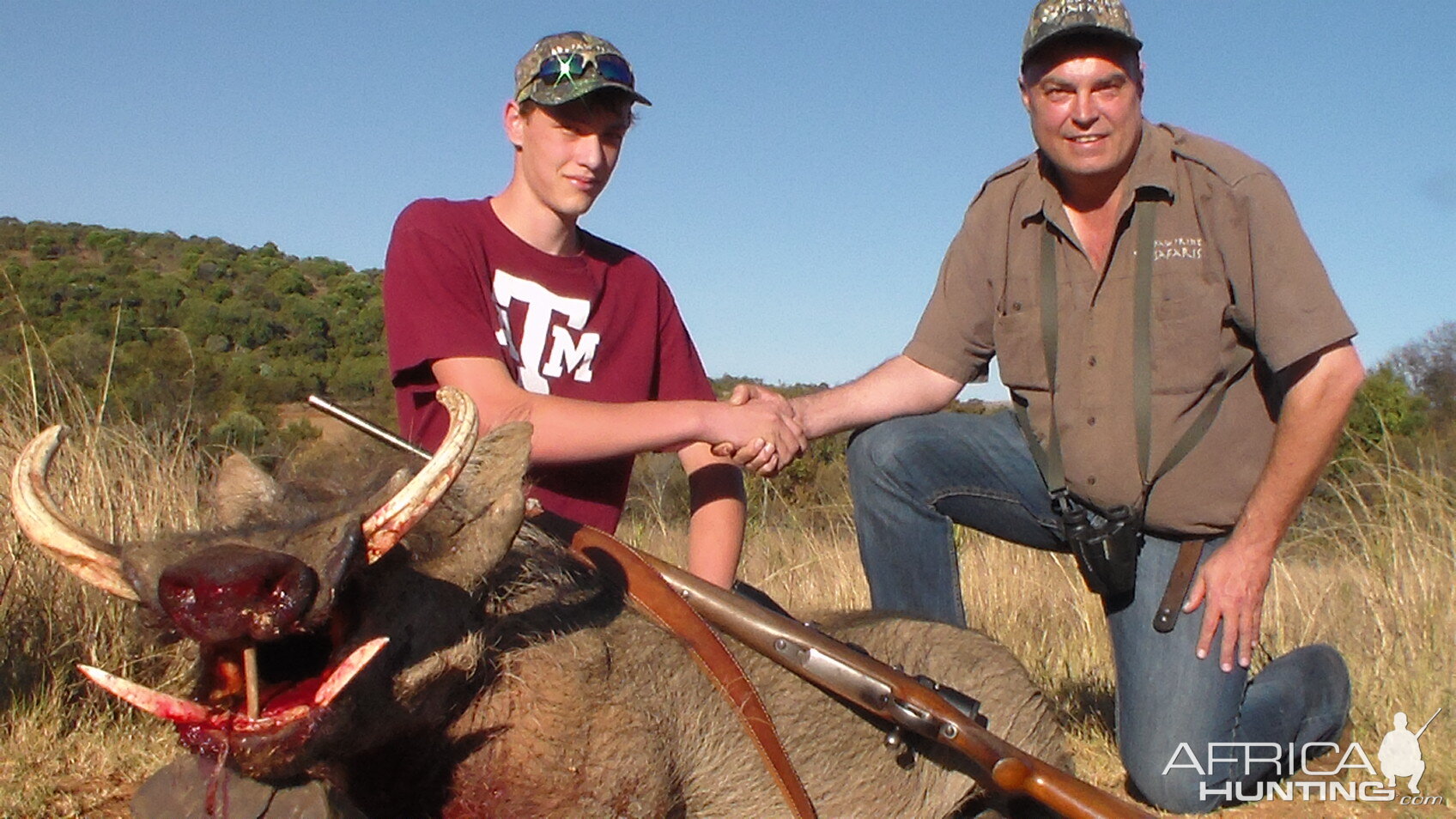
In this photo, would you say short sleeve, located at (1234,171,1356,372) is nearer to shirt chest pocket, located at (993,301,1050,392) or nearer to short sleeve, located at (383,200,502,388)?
shirt chest pocket, located at (993,301,1050,392)

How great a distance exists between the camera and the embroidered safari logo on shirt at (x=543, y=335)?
3697mm

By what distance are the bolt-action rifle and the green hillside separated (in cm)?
317

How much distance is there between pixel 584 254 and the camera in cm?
402

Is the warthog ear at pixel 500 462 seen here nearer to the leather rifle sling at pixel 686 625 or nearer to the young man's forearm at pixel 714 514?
the leather rifle sling at pixel 686 625

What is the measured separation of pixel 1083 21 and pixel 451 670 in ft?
8.64

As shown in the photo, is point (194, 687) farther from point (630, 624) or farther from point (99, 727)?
point (99, 727)

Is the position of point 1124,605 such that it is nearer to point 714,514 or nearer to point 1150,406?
point 1150,406

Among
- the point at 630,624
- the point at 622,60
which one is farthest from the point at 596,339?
the point at 630,624

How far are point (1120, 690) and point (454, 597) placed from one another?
2.51 meters

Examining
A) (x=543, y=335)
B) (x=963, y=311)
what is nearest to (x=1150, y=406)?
(x=963, y=311)

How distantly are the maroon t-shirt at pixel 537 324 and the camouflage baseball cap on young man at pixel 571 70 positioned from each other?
437 millimetres

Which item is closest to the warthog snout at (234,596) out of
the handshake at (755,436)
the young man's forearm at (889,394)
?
the handshake at (755,436)

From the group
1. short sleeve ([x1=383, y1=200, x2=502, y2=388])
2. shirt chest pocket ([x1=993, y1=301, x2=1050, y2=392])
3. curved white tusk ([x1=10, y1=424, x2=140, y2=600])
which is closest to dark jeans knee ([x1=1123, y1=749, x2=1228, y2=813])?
shirt chest pocket ([x1=993, y1=301, x2=1050, y2=392])

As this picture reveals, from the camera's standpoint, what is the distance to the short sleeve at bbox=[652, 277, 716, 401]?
420cm
